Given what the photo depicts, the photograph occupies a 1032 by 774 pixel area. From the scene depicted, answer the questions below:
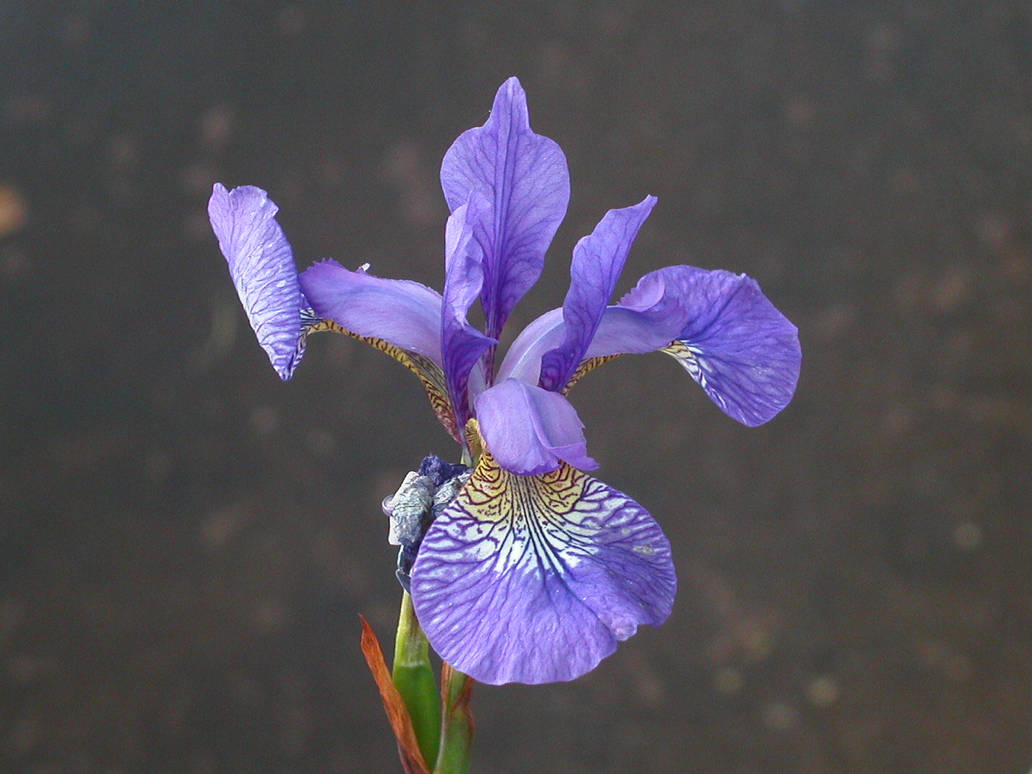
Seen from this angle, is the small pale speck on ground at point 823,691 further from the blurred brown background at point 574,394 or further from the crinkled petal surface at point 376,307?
the crinkled petal surface at point 376,307

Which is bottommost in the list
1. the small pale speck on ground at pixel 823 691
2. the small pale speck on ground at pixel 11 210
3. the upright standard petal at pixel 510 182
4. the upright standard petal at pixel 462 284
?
the small pale speck on ground at pixel 823 691

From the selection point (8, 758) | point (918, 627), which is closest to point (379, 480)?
point (8, 758)

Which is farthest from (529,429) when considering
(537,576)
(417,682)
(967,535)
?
(967,535)

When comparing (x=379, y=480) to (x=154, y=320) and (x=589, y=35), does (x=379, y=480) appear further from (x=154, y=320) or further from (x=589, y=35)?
(x=589, y=35)

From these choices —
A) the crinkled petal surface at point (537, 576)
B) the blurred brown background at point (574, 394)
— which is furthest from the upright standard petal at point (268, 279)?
the blurred brown background at point (574, 394)

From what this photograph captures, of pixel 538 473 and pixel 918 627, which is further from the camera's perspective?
pixel 918 627

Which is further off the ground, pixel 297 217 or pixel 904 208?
pixel 297 217
